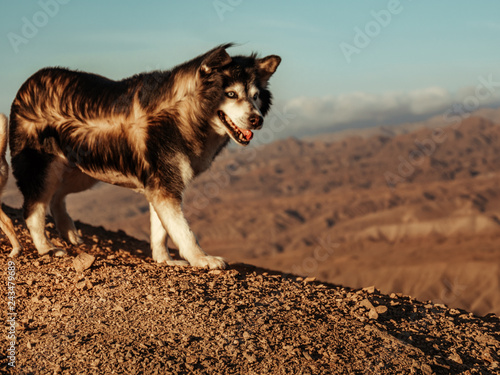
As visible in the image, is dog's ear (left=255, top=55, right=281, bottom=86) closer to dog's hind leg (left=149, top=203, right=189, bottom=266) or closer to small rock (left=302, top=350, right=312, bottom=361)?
dog's hind leg (left=149, top=203, right=189, bottom=266)

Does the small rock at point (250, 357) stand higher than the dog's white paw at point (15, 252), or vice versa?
the small rock at point (250, 357)

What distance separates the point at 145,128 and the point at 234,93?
1471mm

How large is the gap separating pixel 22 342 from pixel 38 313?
82 centimetres

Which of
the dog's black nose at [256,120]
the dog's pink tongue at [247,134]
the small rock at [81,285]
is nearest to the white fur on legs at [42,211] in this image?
the small rock at [81,285]

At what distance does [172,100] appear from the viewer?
9.07m

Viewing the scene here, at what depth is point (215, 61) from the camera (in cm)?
857

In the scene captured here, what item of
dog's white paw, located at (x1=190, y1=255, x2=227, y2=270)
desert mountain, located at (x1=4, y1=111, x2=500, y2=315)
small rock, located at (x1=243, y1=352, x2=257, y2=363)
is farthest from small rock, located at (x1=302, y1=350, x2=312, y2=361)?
desert mountain, located at (x1=4, y1=111, x2=500, y2=315)

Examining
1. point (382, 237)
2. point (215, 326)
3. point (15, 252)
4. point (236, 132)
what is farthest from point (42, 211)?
point (382, 237)

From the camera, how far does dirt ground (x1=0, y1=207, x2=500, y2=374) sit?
253 inches

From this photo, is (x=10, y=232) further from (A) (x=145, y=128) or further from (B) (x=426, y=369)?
(B) (x=426, y=369)

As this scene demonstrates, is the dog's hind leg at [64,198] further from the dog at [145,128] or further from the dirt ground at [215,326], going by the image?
the dirt ground at [215,326]

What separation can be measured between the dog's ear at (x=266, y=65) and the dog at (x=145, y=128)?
15mm

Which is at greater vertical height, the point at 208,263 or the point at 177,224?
the point at 177,224

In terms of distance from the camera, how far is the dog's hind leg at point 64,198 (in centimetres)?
1075
